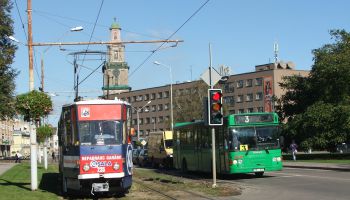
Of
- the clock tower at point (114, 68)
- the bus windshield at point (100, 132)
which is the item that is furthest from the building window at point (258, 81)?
the bus windshield at point (100, 132)

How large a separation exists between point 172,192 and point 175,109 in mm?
65897

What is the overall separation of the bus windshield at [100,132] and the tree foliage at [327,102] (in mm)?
34636

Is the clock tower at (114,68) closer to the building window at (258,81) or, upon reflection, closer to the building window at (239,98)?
the building window at (258,81)

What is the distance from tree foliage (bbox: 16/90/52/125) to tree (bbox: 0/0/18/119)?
31255 millimetres

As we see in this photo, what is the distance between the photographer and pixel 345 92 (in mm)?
52406

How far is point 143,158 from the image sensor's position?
48094mm

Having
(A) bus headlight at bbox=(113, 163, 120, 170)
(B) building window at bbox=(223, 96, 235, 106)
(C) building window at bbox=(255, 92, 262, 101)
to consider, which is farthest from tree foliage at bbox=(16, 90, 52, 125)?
(B) building window at bbox=(223, 96, 235, 106)

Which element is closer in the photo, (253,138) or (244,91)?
(253,138)

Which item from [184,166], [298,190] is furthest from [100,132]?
[184,166]

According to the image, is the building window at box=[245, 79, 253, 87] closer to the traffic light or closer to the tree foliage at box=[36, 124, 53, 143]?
the tree foliage at box=[36, 124, 53, 143]

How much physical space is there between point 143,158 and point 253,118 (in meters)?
23.8

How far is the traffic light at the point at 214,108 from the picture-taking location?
2006cm

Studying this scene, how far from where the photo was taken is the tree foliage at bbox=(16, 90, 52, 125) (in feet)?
69.5

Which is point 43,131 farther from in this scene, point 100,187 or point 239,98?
point 239,98
